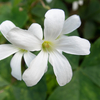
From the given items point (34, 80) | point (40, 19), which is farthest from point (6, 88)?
point (40, 19)

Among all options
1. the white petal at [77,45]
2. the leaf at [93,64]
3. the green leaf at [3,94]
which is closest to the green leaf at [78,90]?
the leaf at [93,64]

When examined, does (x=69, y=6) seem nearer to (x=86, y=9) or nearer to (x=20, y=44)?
(x=86, y=9)

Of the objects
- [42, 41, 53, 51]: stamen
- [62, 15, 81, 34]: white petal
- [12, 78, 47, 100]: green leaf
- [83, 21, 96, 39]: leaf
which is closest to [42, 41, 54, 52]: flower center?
[42, 41, 53, 51]: stamen

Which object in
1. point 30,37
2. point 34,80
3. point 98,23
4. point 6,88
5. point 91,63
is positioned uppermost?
point 30,37

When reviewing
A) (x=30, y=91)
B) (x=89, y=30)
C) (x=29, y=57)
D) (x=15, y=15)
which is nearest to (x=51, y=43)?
(x=29, y=57)

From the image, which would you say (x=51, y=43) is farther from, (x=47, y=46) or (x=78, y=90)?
(x=78, y=90)
